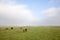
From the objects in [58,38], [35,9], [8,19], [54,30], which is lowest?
[58,38]

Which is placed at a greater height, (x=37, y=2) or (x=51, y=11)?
(x=37, y=2)

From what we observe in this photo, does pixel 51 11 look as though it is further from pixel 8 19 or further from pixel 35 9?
pixel 8 19

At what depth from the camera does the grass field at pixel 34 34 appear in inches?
168

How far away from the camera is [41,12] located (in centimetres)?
441

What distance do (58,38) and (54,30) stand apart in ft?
1.03

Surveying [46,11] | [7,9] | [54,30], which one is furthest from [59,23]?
[7,9]

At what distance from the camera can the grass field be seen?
4275mm

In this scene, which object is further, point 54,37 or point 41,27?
point 41,27

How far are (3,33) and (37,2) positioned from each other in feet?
5.34

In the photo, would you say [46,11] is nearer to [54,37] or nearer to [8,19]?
[54,37]

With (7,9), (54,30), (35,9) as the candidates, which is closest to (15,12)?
(7,9)

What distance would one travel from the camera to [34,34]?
14.1 feet

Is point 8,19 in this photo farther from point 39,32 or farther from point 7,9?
point 39,32

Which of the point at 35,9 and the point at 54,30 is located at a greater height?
the point at 35,9
